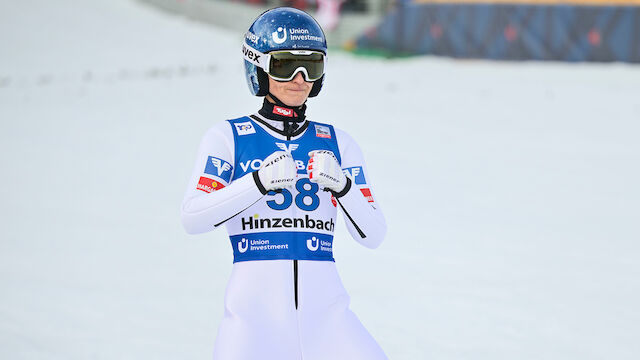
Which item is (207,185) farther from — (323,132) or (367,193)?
(367,193)

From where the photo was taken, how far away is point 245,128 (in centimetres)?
364

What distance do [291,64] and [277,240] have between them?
66cm

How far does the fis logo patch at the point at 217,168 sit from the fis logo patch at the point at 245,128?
0.47ft

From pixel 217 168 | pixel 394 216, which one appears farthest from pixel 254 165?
pixel 394 216

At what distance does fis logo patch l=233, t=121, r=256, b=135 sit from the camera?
3.62 m

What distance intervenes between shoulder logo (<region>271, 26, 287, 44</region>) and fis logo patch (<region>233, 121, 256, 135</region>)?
324 mm

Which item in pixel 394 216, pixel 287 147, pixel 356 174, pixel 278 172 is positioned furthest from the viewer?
pixel 394 216

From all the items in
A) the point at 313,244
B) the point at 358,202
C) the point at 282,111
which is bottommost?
the point at 313,244

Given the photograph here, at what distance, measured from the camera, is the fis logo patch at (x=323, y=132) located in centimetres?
370

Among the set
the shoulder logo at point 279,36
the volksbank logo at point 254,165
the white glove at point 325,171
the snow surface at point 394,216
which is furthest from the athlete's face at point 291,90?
the snow surface at point 394,216

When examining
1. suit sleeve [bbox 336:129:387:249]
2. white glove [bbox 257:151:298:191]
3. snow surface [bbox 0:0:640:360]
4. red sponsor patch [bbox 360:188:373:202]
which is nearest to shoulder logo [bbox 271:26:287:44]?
suit sleeve [bbox 336:129:387:249]

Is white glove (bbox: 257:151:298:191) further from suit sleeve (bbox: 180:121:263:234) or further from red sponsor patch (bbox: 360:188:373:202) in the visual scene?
red sponsor patch (bbox: 360:188:373:202)

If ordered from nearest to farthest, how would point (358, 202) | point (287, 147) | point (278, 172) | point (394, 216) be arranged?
point (278, 172) < point (358, 202) < point (287, 147) < point (394, 216)

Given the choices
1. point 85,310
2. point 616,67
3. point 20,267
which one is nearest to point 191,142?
point 20,267
